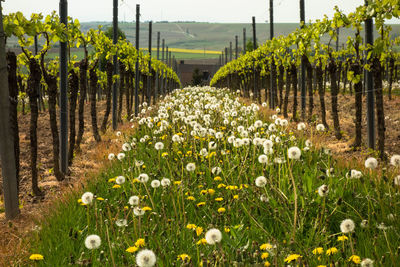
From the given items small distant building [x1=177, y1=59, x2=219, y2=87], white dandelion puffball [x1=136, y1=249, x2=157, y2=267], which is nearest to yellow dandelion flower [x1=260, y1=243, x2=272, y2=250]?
white dandelion puffball [x1=136, y1=249, x2=157, y2=267]

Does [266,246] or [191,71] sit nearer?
[266,246]

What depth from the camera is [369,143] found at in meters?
8.26

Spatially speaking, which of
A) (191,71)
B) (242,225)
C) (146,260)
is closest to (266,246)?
(242,225)

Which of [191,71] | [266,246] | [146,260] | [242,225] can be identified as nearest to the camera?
[146,260]

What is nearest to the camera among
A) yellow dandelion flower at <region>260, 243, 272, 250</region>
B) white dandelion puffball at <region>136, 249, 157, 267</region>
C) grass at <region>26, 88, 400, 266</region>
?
white dandelion puffball at <region>136, 249, 157, 267</region>

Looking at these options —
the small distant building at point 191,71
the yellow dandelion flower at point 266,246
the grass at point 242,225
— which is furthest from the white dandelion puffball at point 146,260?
the small distant building at point 191,71

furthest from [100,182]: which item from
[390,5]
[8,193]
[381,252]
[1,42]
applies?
[390,5]

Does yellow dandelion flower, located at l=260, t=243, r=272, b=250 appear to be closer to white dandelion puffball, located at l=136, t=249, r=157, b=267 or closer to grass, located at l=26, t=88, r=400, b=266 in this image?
grass, located at l=26, t=88, r=400, b=266

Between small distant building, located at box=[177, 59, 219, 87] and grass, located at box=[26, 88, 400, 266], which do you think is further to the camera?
small distant building, located at box=[177, 59, 219, 87]

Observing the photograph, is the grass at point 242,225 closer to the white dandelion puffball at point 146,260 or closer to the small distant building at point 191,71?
the white dandelion puffball at point 146,260

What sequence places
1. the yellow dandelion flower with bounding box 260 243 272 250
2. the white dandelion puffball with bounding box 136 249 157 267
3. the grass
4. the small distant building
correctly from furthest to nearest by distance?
the small distant building
the grass
the yellow dandelion flower with bounding box 260 243 272 250
the white dandelion puffball with bounding box 136 249 157 267

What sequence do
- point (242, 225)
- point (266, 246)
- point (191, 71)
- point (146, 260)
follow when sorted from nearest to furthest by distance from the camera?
point (146, 260)
point (266, 246)
point (242, 225)
point (191, 71)

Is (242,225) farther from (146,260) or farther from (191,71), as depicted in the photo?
(191,71)

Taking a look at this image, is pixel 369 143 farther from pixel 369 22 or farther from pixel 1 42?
pixel 1 42
